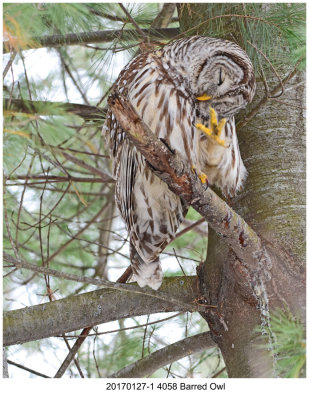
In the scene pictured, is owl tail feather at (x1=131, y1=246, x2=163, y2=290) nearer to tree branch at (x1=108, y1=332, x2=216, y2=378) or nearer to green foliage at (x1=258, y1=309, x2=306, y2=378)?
tree branch at (x1=108, y1=332, x2=216, y2=378)

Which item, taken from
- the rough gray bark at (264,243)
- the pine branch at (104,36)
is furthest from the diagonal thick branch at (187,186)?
the pine branch at (104,36)

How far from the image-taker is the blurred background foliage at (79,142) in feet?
6.47

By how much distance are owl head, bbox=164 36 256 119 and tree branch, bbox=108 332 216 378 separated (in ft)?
3.19

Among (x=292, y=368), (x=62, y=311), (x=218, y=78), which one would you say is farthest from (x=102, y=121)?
(x=292, y=368)

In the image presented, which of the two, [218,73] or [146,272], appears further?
[146,272]

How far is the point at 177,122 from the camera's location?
251cm

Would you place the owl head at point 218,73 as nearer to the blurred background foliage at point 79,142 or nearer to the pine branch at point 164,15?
the blurred background foliage at point 79,142

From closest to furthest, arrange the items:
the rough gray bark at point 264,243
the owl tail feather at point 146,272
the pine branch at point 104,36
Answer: the rough gray bark at point 264,243
the owl tail feather at point 146,272
the pine branch at point 104,36

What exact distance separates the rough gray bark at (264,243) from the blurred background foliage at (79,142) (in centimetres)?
22

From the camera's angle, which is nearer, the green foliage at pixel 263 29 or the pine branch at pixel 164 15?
the green foliage at pixel 263 29

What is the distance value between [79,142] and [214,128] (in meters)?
0.62

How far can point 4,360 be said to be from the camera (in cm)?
244

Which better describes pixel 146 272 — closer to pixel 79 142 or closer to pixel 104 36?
pixel 79 142

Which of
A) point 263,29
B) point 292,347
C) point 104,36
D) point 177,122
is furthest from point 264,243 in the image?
point 104,36
